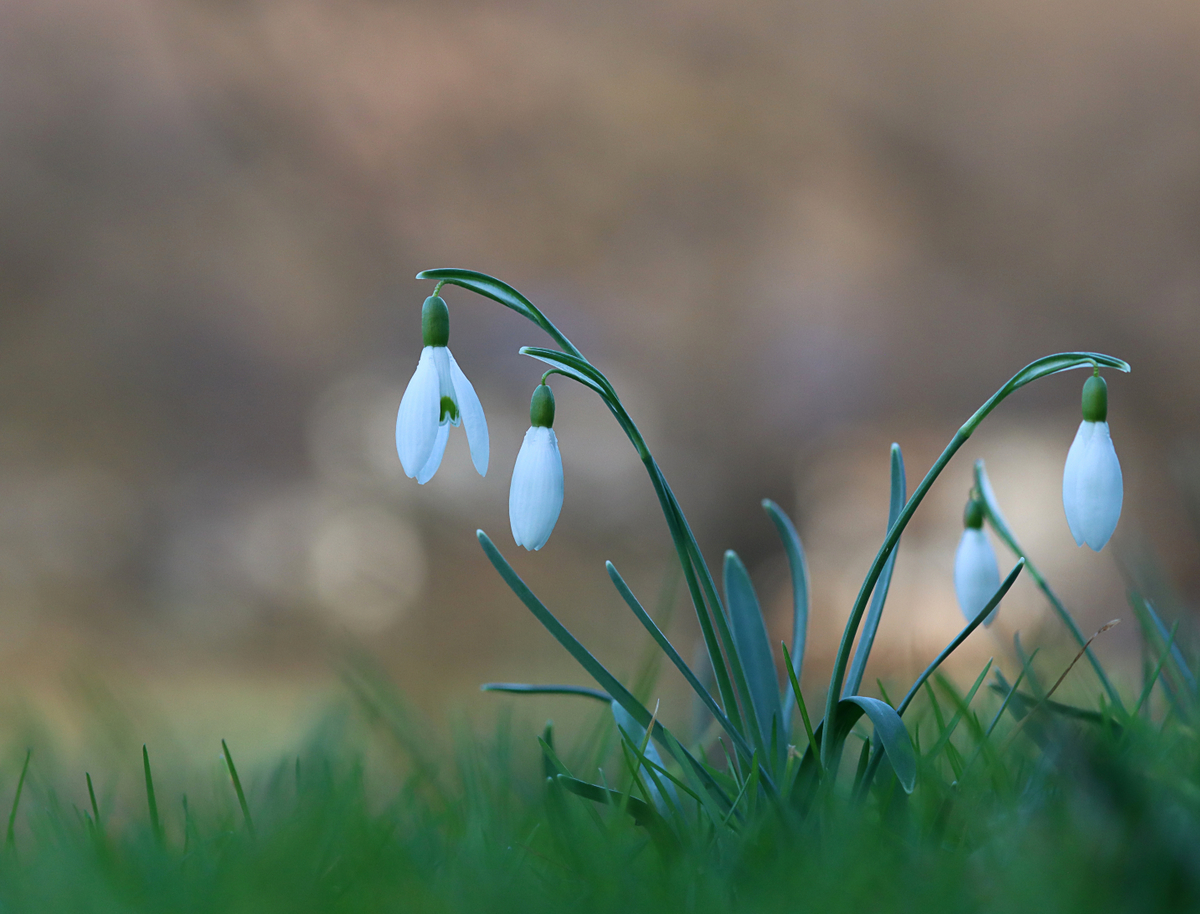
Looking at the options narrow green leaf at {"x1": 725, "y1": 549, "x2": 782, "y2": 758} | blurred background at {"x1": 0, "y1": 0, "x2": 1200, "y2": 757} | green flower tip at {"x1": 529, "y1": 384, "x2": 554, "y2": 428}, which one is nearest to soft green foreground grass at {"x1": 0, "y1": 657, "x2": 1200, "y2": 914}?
narrow green leaf at {"x1": 725, "y1": 549, "x2": 782, "y2": 758}

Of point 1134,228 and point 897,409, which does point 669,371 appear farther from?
point 1134,228

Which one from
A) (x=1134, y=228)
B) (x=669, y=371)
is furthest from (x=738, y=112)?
(x=1134, y=228)

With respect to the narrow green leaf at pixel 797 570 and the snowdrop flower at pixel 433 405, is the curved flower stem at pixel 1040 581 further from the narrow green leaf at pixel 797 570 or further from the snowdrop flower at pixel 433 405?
the snowdrop flower at pixel 433 405

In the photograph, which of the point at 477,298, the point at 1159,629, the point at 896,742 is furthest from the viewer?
the point at 477,298

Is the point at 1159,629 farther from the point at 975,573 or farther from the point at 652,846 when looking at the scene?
the point at 652,846

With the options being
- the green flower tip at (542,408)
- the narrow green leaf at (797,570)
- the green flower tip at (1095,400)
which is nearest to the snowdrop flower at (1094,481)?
the green flower tip at (1095,400)

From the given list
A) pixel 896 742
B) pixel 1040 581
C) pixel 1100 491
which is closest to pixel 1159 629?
pixel 1040 581
